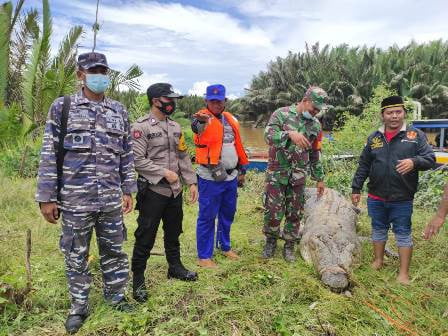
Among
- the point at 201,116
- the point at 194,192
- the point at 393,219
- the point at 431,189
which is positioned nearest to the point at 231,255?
the point at 194,192

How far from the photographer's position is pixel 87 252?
2.95 m

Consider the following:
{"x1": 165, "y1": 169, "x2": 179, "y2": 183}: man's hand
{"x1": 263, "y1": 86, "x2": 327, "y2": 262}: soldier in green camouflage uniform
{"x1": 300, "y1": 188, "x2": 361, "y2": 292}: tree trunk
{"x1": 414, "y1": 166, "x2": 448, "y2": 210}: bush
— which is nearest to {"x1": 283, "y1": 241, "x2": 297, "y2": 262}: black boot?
{"x1": 263, "y1": 86, "x2": 327, "y2": 262}: soldier in green camouflage uniform

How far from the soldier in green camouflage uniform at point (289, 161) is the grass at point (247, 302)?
0.38 meters

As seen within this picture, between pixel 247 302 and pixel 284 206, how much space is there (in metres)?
1.39

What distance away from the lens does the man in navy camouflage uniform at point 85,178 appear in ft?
9.03

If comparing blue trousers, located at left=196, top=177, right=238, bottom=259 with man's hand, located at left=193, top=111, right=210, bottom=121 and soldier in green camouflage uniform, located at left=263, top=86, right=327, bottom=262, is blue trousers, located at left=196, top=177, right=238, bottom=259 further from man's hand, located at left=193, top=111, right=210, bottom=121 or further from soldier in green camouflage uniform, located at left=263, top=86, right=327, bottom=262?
man's hand, located at left=193, top=111, right=210, bottom=121

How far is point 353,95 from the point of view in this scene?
27156 mm

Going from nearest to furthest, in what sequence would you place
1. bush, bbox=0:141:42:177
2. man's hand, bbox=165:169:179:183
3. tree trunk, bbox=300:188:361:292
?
man's hand, bbox=165:169:179:183
tree trunk, bbox=300:188:361:292
bush, bbox=0:141:42:177

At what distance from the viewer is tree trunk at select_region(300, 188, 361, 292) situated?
3.66m

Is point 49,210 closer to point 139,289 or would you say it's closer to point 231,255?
point 139,289

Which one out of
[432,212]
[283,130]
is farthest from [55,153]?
[432,212]

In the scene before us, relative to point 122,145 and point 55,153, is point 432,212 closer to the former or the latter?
point 122,145

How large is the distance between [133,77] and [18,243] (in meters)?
5.01

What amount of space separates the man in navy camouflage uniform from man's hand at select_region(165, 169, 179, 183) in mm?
463
